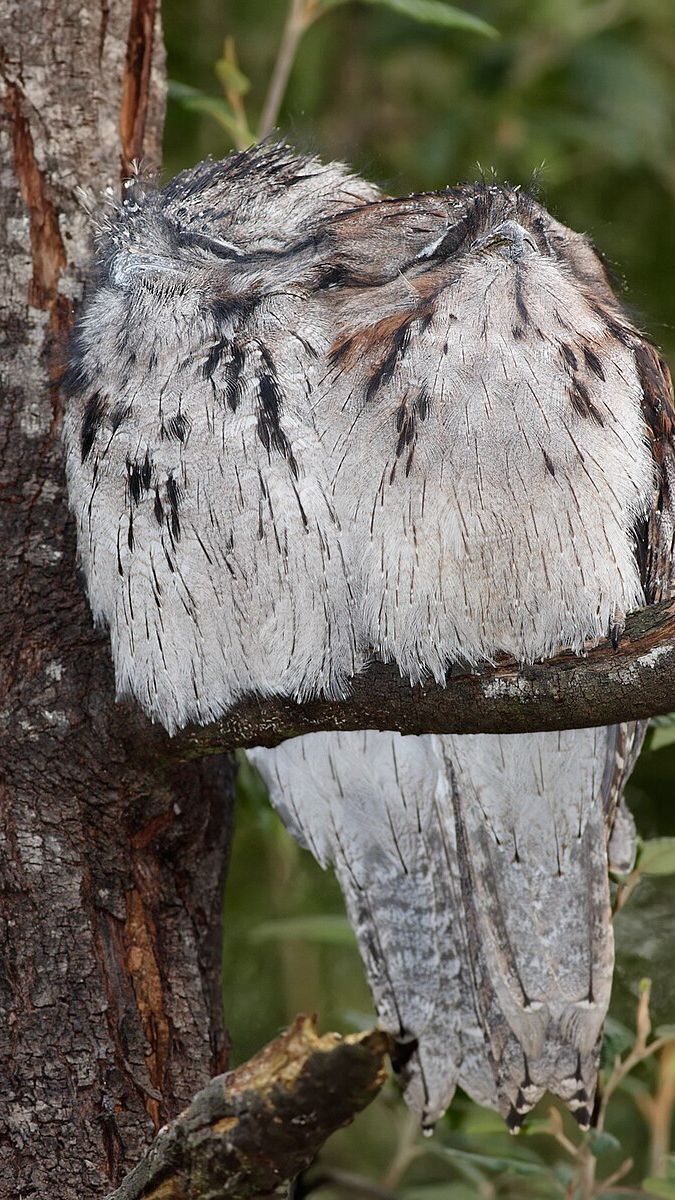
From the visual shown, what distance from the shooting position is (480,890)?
8.18 ft

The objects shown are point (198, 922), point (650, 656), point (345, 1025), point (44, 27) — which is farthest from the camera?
point (345, 1025)

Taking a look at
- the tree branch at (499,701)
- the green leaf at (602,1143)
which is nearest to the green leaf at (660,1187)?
the green leaf at (602,1143)

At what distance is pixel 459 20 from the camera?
2.47 metres

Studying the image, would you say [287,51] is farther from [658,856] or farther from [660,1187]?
[660,1187]

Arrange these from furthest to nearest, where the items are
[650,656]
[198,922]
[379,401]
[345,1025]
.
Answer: [345,1025] → [198,922] → [379,401] → [650,656]

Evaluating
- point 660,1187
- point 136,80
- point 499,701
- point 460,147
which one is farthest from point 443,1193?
point 460,147

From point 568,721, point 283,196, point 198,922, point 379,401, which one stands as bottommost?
point 198,922

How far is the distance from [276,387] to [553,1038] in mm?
1250

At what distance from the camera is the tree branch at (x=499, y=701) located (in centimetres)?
162

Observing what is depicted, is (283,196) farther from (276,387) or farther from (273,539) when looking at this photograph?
(273,539)

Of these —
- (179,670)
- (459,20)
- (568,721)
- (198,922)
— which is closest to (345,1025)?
(198,922)

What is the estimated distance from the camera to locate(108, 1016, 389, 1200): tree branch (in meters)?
1.24

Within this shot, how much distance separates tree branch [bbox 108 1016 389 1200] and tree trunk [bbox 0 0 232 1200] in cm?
59

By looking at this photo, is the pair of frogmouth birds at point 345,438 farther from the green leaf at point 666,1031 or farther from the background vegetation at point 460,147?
the background vegetation at point 460,147
